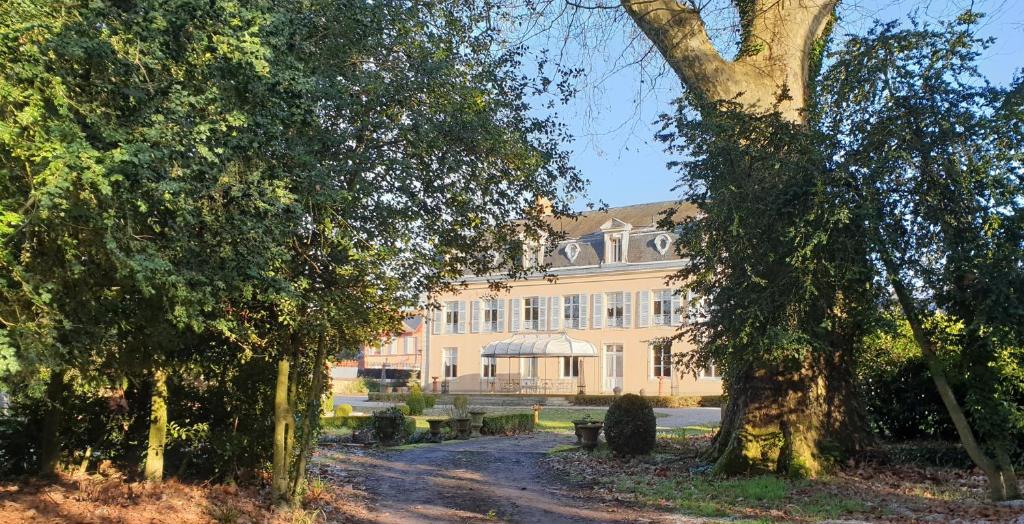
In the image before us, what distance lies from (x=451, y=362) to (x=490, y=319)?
12.2ft

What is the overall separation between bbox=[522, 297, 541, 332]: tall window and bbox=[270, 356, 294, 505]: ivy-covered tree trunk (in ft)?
128

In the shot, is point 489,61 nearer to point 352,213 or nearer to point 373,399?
point 352,213

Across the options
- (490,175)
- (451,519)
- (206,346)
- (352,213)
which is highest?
(490,175)

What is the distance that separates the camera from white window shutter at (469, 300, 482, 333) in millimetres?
48969

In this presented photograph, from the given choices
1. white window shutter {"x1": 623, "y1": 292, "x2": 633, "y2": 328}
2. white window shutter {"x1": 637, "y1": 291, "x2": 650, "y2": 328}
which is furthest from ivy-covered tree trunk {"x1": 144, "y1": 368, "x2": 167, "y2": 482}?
white window shutter {"x1": 623, "y1": 292, "x2": 633, "y2": 328}

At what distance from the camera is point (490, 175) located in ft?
27.0

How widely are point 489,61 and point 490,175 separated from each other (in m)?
1.54

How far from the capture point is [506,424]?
20.8 meters

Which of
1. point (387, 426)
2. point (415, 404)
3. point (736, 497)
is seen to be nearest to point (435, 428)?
point (387, 426)

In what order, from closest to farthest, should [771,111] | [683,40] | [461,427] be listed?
[771,111] → [683,40] → [461,427]

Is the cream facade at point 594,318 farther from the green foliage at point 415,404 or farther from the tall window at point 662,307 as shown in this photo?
the green foliage at point 415,404

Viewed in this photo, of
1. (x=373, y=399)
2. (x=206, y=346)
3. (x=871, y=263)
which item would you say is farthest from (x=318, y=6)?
(x=373, y=399)

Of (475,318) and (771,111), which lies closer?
(771,111)

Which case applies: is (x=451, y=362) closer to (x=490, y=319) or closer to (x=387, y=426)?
(x=490, y=319)
